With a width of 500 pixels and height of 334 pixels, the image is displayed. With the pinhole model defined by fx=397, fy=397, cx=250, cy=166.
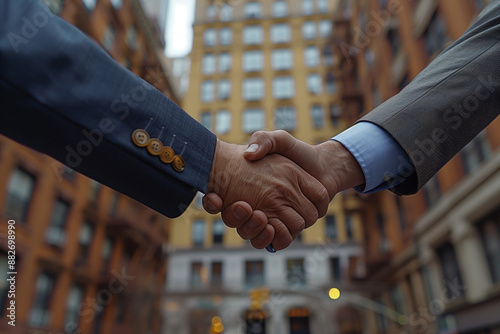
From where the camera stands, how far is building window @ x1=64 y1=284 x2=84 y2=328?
68.4 feet

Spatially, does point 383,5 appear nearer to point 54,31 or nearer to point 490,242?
point 490,242

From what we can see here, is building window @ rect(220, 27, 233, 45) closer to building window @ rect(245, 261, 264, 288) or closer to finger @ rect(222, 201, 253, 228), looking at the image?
building window @ rect(245, 261, 264, 288)

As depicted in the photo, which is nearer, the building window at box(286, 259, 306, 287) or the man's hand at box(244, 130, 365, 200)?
the man's hand at box(244, 130, 365, 200)

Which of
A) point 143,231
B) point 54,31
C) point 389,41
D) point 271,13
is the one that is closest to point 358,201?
point 389,41

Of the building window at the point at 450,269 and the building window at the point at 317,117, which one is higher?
the building window at the point at 317,117

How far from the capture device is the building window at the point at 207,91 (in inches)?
1563

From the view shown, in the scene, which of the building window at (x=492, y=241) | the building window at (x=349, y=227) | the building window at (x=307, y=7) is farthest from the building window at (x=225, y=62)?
the building window at (x=492, y=241)

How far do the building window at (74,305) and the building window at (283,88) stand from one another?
83.7 ft

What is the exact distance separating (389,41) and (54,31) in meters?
25.1

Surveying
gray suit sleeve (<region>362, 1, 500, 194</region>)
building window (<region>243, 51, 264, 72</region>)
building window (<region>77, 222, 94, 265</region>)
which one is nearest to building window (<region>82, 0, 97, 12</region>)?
building window (<region>77, 222, 94, 265</region>)

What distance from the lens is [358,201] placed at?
94.6ft

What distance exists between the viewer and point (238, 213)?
2.53m

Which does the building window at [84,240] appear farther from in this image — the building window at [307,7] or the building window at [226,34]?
the building window at [307,7]

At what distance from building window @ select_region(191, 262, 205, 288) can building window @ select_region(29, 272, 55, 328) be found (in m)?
A: 17.1
